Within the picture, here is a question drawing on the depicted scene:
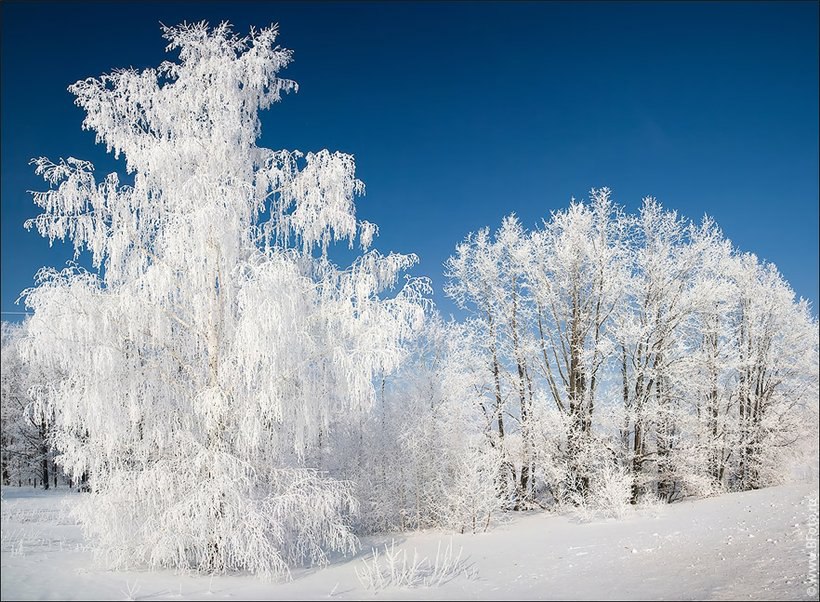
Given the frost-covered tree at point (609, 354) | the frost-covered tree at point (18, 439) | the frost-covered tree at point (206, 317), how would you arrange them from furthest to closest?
the frost-covered tree at point (18, 439) < the frost-covered tree at point (609, 354) < the frost-covered tree at point (206, 317)

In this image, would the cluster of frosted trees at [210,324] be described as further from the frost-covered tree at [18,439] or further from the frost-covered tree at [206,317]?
the frost-covered tree at [18,439]

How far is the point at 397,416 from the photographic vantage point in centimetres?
2097

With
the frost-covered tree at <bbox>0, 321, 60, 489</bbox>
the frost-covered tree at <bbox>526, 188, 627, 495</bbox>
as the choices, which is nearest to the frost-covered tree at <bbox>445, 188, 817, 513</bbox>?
the frost-covered tree at <bbox>526, 188, 627, 495</bbox>

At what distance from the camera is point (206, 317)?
1055 centimetres

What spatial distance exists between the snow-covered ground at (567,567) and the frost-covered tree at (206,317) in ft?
2.61

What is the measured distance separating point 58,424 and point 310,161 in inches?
251

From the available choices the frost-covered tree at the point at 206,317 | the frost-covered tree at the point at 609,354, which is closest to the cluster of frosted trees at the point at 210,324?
the frost-covered tree at the point at 206,317

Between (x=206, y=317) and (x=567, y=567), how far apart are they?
7.85 metres

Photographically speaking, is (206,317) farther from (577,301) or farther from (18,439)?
(18,439)

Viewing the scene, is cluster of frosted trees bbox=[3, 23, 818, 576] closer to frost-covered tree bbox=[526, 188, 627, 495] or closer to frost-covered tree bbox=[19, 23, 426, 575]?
frost-covered tree bbox=[19, 23, 426, 575]

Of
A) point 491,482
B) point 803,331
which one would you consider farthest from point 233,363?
point 803,331

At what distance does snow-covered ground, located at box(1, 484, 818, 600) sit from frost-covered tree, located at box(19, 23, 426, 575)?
0.80 m

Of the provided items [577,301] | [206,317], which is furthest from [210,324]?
[577,301]

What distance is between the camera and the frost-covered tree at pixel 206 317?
927cm
